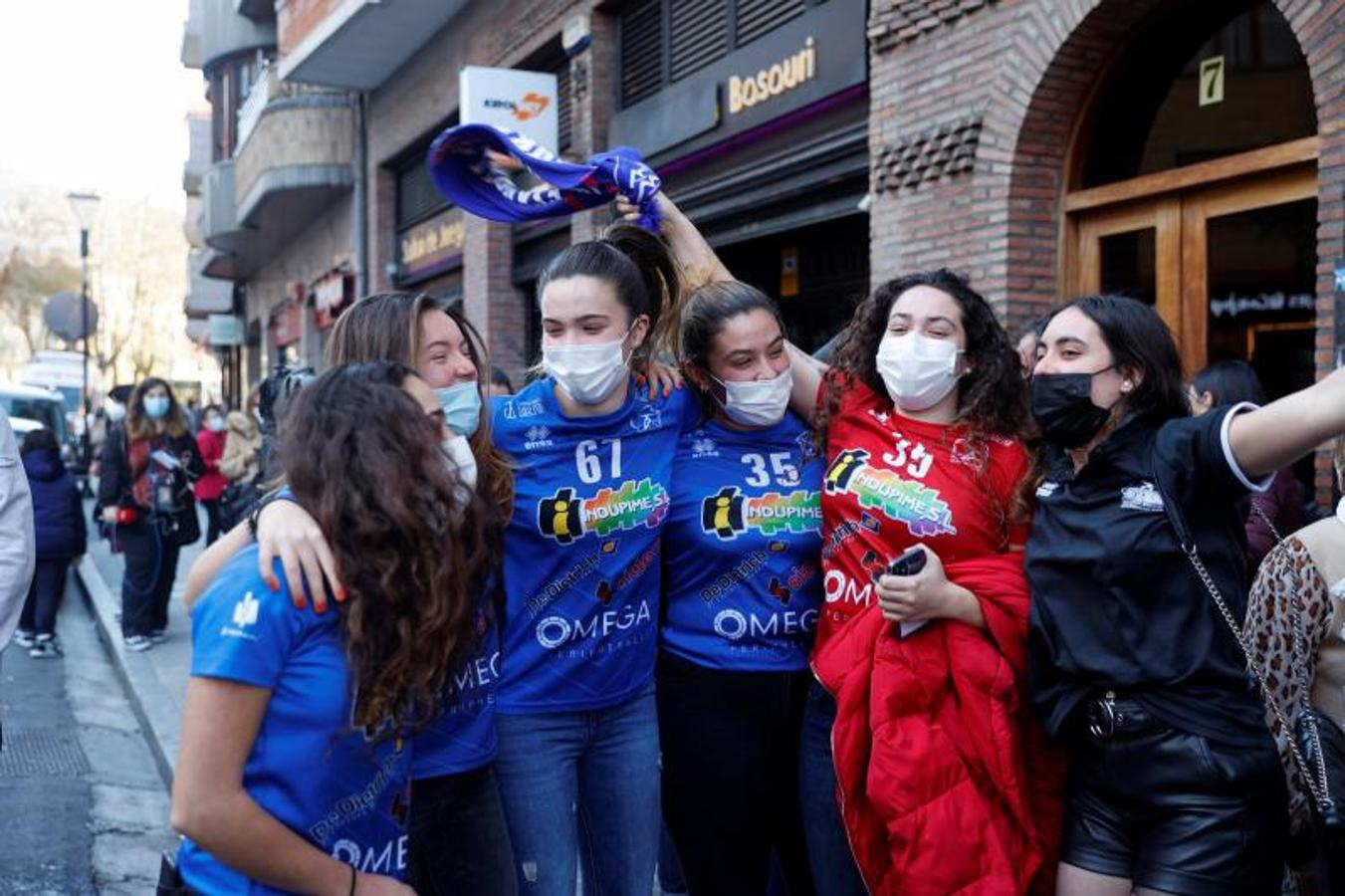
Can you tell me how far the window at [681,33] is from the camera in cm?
1011

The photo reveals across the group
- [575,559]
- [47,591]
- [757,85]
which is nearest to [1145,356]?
[575,559]

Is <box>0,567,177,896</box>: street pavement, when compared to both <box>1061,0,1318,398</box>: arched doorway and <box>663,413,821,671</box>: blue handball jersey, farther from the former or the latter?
<box>1061,0,1318,398</box>: arched doorway

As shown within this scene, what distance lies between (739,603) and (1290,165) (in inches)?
172


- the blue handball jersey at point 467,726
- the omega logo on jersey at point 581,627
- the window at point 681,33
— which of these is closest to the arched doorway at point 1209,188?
the window at point 681,33

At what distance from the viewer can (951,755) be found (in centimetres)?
279

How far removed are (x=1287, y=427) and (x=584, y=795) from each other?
5.82 feet

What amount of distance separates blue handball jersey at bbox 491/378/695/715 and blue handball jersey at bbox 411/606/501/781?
0.99 feet

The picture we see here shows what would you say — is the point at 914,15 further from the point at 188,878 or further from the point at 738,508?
the point at 188,878

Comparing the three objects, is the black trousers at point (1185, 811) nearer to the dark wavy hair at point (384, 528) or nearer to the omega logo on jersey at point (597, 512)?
the omega logo on jersey at point (597, 512)

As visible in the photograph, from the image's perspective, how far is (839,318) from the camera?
33.4 ft

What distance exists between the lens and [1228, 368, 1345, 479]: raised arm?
241 centimetres

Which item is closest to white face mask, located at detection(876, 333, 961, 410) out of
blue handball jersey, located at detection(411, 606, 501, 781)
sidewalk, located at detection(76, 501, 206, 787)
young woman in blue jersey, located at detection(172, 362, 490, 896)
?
blue handball jersey, located at detection(411, 606, 501, 781)

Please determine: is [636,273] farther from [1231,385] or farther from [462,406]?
[1231,385]

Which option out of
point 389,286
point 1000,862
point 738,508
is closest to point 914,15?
point 738,508
